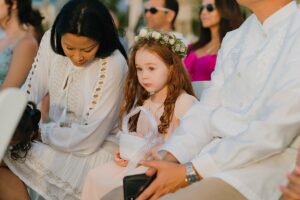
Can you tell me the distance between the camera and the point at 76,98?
4500 mm

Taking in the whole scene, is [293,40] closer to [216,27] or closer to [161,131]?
[161,131]

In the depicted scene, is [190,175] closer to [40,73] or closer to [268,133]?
[268,133]

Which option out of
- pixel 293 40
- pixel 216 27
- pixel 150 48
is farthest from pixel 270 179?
pixel 216 27

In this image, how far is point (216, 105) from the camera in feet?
11.1

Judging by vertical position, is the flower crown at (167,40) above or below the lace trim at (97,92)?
Result: above

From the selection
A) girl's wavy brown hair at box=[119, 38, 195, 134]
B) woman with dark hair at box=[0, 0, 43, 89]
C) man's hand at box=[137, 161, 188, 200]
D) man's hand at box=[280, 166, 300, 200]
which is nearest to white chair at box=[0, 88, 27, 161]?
man's hand at box=[280, 166, 300, 200]

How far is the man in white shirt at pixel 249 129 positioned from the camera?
281 cm

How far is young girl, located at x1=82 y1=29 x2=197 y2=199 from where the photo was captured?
4.08m

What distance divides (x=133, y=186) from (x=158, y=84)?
125cm

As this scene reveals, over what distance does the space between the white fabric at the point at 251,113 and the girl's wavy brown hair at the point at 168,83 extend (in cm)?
64

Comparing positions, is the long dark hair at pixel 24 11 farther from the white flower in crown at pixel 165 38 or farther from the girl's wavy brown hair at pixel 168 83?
the white flower in crown at pixel 165 38

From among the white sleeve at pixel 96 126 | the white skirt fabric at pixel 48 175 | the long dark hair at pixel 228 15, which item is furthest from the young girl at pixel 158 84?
the long dark hair at pixel 228 15

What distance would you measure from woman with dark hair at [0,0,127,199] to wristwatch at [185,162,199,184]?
1.45 metres

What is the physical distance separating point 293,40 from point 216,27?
11.3ft
